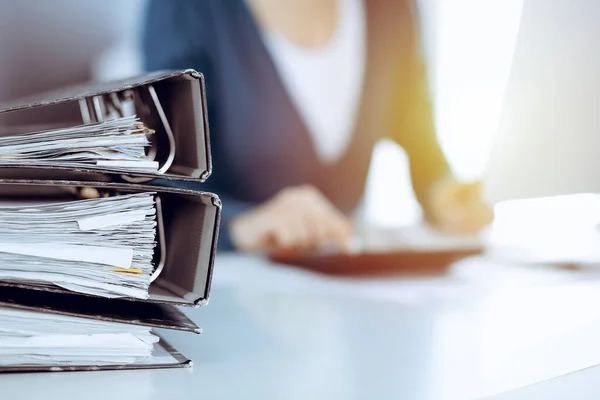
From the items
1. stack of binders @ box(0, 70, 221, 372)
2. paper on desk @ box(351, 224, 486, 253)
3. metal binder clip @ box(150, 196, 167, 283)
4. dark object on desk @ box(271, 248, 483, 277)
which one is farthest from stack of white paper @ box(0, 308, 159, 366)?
paper on desk @ box(351, 224, 486, 253)

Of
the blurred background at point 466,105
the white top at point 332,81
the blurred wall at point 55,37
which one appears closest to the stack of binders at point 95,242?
the blurred wall at point 55,37

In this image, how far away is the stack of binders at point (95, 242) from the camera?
0.57 m

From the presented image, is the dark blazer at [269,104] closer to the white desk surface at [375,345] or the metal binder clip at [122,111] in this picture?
the white desk surface at [375,345]

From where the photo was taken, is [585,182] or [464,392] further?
[585,182]

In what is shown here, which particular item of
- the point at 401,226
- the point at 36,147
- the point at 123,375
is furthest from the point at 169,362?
the point at 401,226

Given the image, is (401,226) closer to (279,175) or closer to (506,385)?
(279,175)

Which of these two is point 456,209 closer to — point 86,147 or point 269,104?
point 269,104

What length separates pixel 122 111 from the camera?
0.75 m

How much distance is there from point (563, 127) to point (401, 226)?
510 mm

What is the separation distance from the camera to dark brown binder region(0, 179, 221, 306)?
57 cm

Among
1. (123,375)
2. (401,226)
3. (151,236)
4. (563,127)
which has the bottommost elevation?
(123,375)

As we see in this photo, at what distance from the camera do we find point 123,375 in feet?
1.95

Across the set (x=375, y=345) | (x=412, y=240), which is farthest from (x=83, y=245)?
(x=412, y=240)

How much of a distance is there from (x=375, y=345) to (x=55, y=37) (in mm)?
880
